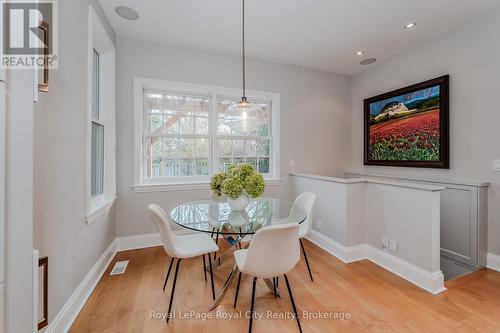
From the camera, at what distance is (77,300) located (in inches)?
67.4

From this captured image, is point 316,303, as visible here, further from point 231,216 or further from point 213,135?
point 213,135

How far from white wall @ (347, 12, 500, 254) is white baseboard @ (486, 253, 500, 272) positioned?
2.0 inches

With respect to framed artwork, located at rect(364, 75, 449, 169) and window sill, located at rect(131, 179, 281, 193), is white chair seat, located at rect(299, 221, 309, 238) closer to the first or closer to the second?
window sill, located at rect(131, 179, 281, 193)

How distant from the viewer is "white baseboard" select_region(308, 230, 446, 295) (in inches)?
78.7

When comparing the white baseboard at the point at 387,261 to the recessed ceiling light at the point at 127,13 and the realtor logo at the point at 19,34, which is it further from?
the recessed ceiling light at the point at 127,13

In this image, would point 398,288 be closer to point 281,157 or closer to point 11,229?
point 281,157

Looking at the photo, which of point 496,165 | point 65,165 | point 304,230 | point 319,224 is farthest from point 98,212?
point 496,165

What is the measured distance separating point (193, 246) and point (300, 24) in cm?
269

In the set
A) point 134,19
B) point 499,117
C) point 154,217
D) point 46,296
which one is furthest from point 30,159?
point 499,117

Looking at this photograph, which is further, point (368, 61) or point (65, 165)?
point (368, 61)

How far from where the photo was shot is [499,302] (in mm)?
1837

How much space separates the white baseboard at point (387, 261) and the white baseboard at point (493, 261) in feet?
2.98

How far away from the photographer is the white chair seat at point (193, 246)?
1.76 meters

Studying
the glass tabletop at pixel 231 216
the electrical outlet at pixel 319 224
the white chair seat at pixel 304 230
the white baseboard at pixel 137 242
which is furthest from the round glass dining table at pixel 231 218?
the white baseboard at pixel 137 242
